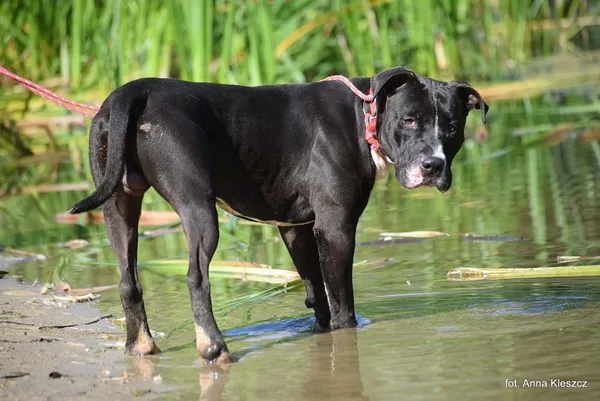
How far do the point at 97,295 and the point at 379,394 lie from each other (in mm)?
2636

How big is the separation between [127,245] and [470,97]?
1914mm

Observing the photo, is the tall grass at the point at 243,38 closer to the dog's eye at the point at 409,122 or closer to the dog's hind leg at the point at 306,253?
the dog's hind leg at the point at 306,253

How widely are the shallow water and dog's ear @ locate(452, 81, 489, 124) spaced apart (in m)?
1.00

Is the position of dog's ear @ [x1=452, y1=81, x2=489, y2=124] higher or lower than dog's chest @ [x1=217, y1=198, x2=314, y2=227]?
higher

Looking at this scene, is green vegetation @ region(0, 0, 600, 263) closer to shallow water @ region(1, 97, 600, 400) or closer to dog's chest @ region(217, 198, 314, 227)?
shallow water @ region(1, 97, 600, 400)

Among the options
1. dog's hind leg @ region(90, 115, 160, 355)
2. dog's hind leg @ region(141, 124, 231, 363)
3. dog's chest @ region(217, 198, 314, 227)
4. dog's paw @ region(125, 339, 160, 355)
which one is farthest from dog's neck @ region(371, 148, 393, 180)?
dog's paw @ region(125, 339, 160, 355)

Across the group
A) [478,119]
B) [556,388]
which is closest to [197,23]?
[478,119]

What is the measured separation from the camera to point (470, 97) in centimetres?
589

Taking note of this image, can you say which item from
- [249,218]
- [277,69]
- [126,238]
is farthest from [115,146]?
[277,69]

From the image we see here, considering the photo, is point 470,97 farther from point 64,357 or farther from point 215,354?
point 64,357

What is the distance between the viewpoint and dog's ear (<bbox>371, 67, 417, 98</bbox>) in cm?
552

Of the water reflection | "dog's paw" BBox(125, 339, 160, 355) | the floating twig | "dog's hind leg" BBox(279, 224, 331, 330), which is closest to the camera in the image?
the water reflection

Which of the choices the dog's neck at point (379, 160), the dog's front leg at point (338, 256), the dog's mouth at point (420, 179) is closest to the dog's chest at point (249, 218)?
the dog's front leg at point (338, 256)

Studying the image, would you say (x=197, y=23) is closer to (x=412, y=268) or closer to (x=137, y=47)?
(x=137, y=47)
